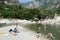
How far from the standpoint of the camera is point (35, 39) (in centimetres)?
3816

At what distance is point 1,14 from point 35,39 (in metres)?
56.3

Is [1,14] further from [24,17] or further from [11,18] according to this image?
[24,17]

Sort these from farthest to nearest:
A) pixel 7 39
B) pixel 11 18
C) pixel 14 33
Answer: pixel 11 18, pixel 14 33, pixel 7 39

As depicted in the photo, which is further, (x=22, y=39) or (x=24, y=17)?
(x=24, y=17)

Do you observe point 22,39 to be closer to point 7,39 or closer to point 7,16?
point 7,39

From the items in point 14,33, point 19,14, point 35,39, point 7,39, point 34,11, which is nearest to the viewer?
point 7,39

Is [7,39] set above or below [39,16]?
above

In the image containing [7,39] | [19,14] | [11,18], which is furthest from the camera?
[19,14]

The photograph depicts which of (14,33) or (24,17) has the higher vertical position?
(14,33)

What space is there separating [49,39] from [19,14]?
60.1 m

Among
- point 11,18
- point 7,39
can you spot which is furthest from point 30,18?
point 7,39

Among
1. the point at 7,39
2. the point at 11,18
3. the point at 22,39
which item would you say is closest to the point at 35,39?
the point at 22,39

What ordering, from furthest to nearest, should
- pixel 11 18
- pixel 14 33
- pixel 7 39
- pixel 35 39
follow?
pixel 11 18, pixel 14 33, pixel 35 39, pixel 7 39

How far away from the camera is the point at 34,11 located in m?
109
